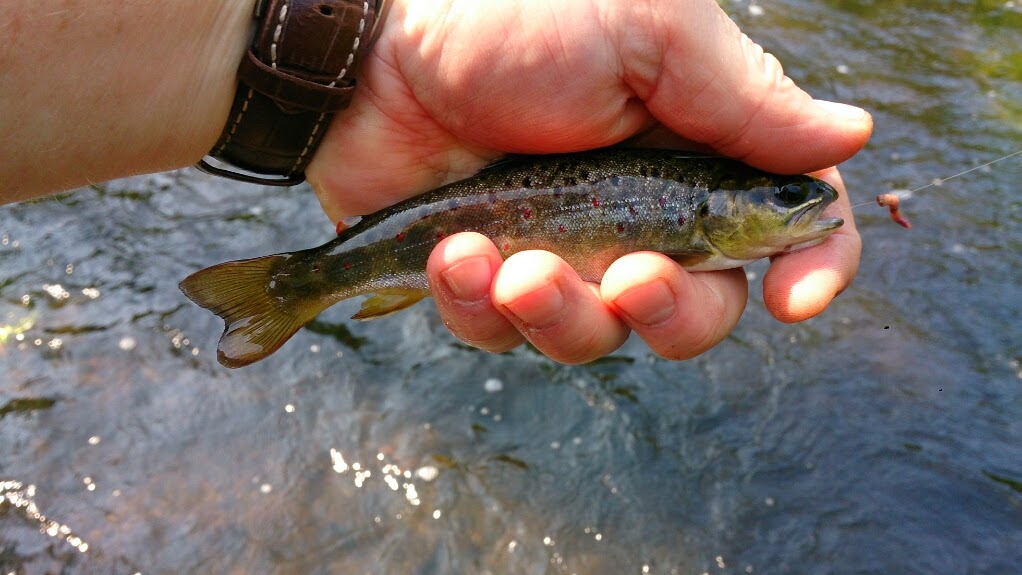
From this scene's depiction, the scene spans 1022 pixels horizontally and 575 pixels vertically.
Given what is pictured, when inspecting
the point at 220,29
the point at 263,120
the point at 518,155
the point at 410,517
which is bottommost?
the point at 410,517

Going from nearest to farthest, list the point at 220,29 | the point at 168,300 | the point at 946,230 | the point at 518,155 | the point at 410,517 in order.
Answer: the point at 220,29 < the point at 518,155 < the point at 410,517 < the point at 168,300 < the point at 946,230

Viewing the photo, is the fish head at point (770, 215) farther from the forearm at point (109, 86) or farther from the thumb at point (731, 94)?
the forearm at point (109, 86)

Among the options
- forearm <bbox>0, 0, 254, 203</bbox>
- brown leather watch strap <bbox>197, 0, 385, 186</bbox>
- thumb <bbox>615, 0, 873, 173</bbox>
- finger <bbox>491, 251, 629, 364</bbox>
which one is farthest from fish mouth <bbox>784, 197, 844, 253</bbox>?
forearm <bbox>0, 0, 254, 203</bbox>

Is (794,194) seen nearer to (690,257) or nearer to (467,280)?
(690,257)

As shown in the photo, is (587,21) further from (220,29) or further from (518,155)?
(220,29)

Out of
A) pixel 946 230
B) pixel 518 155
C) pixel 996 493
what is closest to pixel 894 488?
pixel 996 493

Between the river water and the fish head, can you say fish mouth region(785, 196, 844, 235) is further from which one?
the river water
